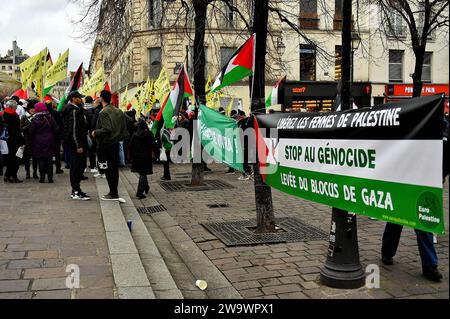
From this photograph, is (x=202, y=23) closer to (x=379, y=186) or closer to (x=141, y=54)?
(x=379, y=186)

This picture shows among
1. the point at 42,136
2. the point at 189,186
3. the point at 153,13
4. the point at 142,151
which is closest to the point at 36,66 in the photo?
the point at 42,136

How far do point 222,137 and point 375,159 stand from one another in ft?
11.6

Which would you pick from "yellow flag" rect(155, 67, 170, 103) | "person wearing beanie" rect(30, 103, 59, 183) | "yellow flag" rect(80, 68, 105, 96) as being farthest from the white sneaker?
"yellow flag" rect(80, 68, 105, 96)

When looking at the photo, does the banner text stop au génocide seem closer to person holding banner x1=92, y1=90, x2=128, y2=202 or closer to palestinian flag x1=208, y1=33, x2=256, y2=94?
palestinian flag x1=208, y1=33, x2=256, y2=94

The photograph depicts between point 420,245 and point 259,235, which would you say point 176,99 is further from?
point 420,245

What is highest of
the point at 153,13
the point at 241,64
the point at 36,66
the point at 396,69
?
the point at 153,13

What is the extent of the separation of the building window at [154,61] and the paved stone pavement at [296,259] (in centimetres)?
2444

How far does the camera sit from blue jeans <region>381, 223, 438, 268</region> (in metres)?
3.50

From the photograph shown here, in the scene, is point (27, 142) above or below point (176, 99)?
below

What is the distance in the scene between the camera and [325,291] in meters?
4.29

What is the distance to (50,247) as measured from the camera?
546cm

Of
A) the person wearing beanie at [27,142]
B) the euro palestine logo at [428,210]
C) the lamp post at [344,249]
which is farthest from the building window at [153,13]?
the euro palestine logo at [428,210]

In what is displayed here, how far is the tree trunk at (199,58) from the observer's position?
1066 cm
